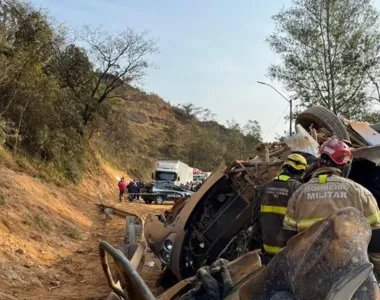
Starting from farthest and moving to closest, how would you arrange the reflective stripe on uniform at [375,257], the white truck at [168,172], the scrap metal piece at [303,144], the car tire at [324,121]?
the white truck at [168,172]
the car tire at [324,121]
the scrap metal piece at [303,144]
the reflective stripe on uniform at [375,257]

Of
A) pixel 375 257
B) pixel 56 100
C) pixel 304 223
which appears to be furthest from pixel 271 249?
pixel 56 100

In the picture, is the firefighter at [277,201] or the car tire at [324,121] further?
the car tire at [324,121]

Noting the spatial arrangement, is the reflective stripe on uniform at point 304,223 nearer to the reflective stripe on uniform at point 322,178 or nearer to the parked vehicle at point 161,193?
the reflective stripe on uniform at point 322,178

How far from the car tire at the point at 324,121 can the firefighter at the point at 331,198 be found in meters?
2.89

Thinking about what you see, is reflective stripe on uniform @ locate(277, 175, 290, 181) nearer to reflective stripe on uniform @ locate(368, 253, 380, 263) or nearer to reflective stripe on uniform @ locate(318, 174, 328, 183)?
reflective stripe on uniform @ locate(318, 174, 328, 183)

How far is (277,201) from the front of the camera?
14.4 feet

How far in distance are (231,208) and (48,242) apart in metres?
6.25

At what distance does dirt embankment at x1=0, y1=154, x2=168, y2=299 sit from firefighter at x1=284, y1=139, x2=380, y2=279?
427 cm

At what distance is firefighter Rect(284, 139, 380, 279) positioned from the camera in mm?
3270

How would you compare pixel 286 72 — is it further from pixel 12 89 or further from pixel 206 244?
pixel 206 244

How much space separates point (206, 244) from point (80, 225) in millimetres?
9694

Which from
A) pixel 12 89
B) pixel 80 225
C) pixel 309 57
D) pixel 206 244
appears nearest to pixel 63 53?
pixel 12 89

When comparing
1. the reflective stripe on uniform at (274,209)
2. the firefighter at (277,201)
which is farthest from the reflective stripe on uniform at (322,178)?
the reflective stripe on uniform at (274,209)

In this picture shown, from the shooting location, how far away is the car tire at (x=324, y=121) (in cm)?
660
